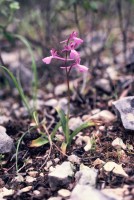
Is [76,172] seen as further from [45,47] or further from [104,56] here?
[104,56]

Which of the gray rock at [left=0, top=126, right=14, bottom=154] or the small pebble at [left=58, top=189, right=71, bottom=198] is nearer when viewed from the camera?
the small pebble at [left=58, top=189, right=71, bottom=198]

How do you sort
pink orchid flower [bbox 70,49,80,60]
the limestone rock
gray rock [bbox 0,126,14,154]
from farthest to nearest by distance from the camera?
the limestone rock < gray rock [bbox 0,126,14,154] < pink orchid flower [bbox 70,49,80,60]

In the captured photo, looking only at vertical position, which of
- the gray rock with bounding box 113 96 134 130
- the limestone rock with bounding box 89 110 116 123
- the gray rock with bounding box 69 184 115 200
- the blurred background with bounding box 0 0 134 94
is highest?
the blurred background with bounding box 0 0 134 94

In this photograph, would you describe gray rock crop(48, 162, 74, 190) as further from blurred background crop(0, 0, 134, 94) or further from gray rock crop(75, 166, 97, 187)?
blurred background crop(0, 0, 134, 94)

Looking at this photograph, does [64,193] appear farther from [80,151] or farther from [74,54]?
[74,54]

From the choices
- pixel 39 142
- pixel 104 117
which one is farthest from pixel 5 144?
pixel 104 117

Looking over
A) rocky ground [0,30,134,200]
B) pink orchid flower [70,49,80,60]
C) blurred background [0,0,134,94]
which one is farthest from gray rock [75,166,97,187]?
blurred background [0,0,134,94]

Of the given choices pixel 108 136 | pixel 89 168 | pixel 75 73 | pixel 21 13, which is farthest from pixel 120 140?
pixel 21 13

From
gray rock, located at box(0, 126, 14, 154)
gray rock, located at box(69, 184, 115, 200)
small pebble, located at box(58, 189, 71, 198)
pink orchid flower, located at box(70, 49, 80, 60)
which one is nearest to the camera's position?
gray rock, located at box(69, 184, 115, 200)

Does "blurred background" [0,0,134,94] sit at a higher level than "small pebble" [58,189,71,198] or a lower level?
higher
